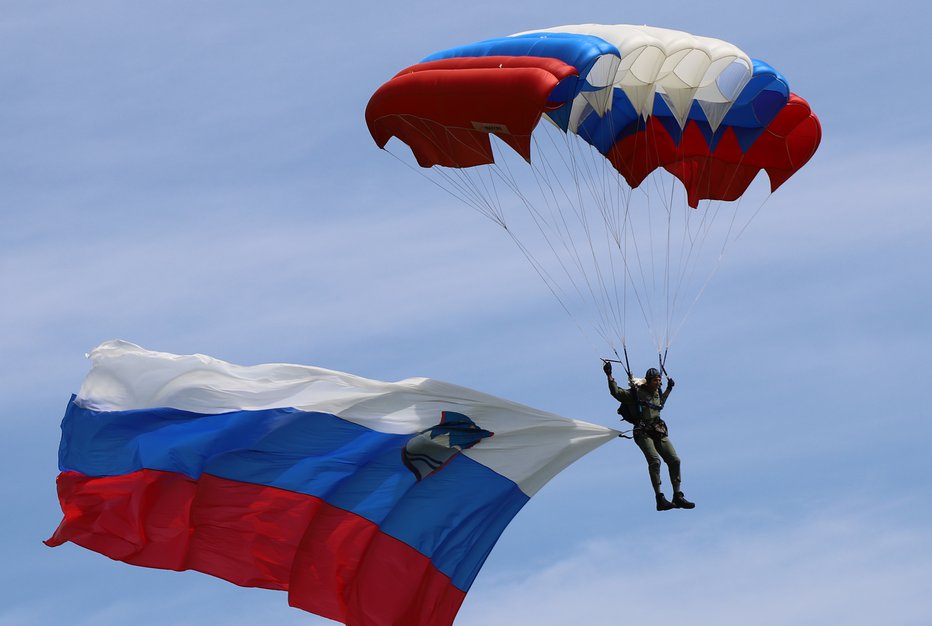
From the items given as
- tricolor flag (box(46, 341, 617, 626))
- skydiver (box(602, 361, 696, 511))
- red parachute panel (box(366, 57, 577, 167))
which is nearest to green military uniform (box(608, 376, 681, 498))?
skydiver (box(602, 361, 696, 511))

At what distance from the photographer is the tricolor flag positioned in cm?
1964

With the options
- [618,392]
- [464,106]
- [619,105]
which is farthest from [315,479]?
[619,105]

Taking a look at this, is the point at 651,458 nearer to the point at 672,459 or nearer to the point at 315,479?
the point at 672,459

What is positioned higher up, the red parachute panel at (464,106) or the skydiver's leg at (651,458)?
the red parachute panel at (464,106)

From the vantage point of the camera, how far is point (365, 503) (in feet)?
65.5

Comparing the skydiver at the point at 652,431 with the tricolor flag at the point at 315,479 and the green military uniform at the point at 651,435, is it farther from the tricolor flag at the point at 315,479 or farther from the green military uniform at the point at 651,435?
the tricolor flag at the point at 315,479

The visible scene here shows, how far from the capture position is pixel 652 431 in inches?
725

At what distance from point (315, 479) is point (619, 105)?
209 inches

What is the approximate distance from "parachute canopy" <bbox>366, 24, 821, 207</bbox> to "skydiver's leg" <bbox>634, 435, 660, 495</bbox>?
323 centimetres

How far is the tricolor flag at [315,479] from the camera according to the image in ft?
64.4

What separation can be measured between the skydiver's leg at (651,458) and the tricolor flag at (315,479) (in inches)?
43.7

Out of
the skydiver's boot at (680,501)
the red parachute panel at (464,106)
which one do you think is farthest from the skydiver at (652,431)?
the red parachute panel at (464,106)

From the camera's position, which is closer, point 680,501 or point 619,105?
point 680,501

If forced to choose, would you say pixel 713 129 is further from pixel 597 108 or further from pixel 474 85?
pixel 474 85
